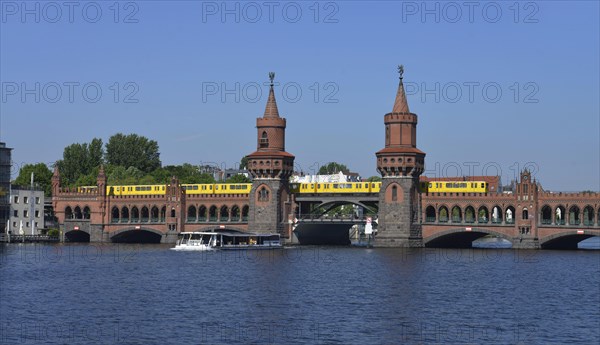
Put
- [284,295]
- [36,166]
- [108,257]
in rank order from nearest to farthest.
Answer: [284,295] < [108,257] < [36,166]

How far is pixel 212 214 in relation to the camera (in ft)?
560

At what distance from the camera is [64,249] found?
143 metres

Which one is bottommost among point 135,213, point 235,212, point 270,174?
point 135,213

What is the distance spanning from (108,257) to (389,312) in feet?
201

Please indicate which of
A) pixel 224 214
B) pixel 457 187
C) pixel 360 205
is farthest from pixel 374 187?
pixel 224 214

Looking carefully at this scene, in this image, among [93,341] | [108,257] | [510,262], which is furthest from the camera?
[108,257]

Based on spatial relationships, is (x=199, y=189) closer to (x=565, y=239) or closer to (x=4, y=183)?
(x=4, y=183)

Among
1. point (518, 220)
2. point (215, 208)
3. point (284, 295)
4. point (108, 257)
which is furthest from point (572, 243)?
point (284, 295)

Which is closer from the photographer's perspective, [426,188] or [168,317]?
[168,317]

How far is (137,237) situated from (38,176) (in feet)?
94.3

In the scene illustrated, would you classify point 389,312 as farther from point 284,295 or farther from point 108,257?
point 108,257

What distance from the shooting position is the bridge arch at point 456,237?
460ft

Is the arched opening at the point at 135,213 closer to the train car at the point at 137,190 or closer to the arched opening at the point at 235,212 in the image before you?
the train car at the point at 137,190

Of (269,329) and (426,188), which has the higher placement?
(426,188)
